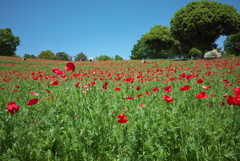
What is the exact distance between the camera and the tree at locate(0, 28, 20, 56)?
57.4 meters

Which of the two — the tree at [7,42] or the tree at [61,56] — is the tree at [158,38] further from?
the tree at [61,56]

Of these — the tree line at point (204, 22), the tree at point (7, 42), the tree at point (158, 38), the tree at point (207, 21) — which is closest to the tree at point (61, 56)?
the tree at point (7, 42)

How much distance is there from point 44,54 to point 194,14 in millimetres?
97204

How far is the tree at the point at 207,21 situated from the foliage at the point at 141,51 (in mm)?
48176

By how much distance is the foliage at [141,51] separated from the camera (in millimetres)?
73594

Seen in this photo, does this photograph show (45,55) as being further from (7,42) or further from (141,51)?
(141,51)

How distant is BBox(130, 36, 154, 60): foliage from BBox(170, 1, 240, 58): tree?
48176 millimetres

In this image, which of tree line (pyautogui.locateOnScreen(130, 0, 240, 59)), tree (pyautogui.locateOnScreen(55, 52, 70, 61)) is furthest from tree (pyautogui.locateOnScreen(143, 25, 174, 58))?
tree (pyautogui.locateOnScreen(55, 52, 70, 61))

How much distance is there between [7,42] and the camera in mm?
59656

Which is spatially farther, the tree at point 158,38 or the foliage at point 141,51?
the foliage at point 141,51

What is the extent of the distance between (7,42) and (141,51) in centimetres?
5817

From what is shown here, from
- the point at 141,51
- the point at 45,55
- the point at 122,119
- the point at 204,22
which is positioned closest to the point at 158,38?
the point at 204,22

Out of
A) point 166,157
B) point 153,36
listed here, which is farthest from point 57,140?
point 153,36

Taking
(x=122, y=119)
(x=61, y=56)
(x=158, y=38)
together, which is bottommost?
(x=122, y=119)
